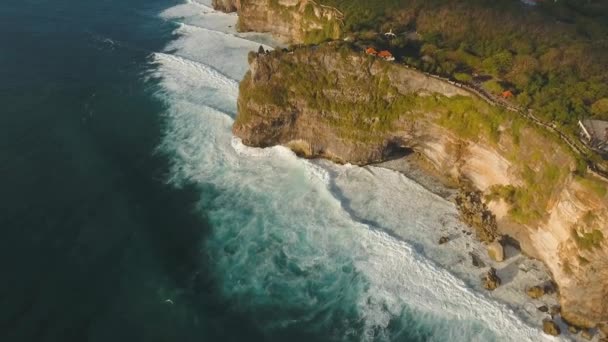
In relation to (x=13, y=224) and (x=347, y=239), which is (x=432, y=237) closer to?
(x=347, y=239)

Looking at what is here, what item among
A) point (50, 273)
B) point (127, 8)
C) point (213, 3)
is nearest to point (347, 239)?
point (50, 273)

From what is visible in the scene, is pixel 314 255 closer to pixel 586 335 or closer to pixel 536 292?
pixel 536 292

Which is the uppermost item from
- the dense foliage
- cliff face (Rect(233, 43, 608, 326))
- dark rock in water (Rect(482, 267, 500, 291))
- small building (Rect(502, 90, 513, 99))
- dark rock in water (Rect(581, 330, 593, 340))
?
the dense foliage

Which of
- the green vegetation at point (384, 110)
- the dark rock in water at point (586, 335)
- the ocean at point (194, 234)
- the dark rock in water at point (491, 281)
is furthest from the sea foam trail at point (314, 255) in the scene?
the green vegetation at point (384, 110)

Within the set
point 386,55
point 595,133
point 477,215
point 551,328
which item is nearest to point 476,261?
point 477,215

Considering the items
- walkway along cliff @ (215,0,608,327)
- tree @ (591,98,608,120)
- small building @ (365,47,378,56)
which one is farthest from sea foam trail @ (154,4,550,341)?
tree @ (591,98,608,120)

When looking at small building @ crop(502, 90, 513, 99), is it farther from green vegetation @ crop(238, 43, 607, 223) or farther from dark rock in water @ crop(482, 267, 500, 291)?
dark rock in water @ crop(482, 267, 500, 291)
